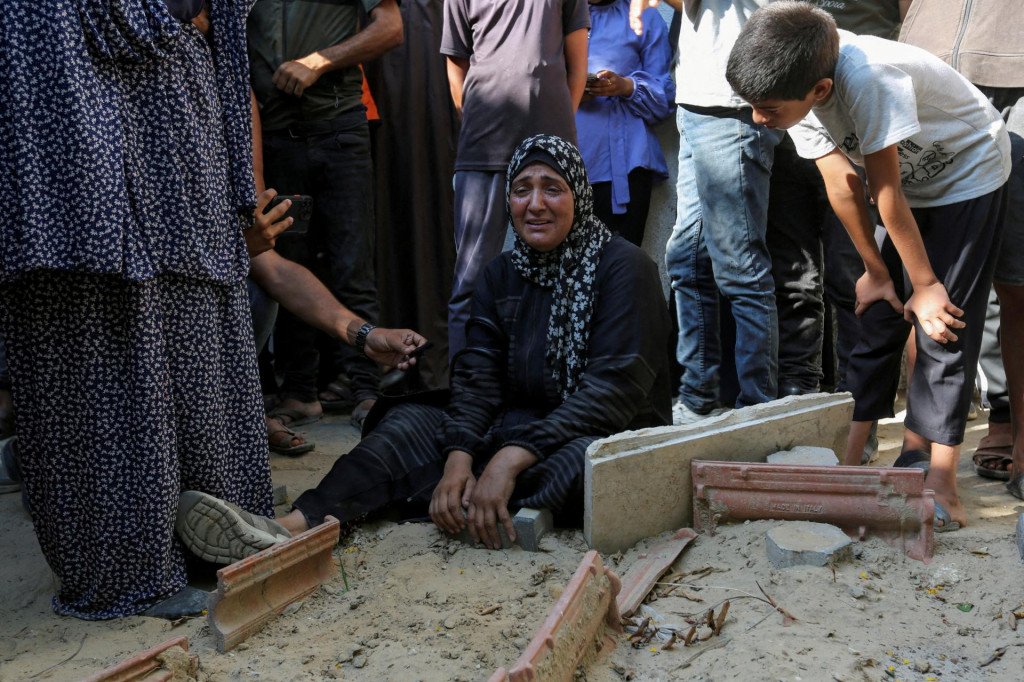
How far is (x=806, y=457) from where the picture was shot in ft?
10.8

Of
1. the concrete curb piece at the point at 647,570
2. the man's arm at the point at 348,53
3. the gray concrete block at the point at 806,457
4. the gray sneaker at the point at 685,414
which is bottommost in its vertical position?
the gray sneaker at the point at 685,414

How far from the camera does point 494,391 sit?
3.66m

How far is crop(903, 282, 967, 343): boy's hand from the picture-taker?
317 cm

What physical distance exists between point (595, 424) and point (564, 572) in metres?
0.59

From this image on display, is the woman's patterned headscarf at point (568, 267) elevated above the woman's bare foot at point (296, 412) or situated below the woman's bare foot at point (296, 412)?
above

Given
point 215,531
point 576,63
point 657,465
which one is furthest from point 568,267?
point 215,531

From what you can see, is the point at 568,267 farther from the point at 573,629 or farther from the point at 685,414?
the point at 573,629

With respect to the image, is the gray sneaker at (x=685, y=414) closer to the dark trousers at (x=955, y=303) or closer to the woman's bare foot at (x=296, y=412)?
the dark trousers at (x=955, y=303)

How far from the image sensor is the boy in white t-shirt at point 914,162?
10.2 feet

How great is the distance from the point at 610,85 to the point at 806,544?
2.88 m

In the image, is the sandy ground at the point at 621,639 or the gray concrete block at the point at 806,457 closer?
the sandy ground at the point at 621,639

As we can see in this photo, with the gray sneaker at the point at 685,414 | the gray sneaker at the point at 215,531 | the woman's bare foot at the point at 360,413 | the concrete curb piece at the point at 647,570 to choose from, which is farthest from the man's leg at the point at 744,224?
the gray sneaker at the point at 215,531

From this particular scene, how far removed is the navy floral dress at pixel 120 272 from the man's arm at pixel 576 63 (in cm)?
194

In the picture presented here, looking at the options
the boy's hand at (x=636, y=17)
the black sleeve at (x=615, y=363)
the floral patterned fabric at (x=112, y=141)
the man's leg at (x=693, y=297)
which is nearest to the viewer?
the floral patterned fabric at (x=112, y=141)
